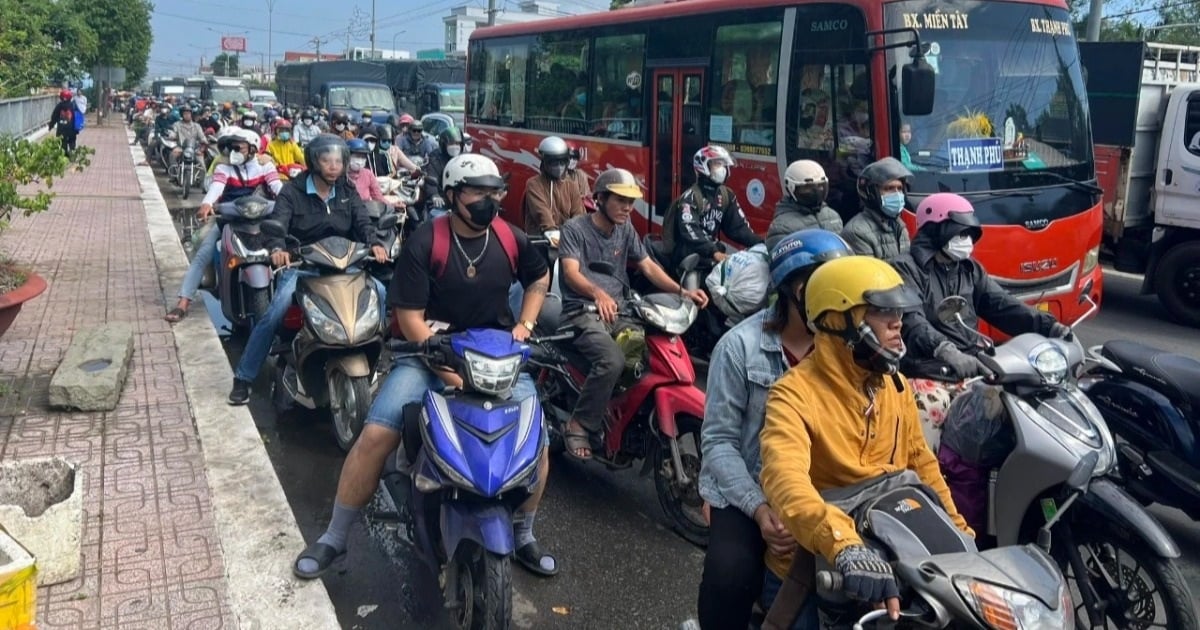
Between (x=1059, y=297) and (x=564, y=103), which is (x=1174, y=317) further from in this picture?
(x=564, y=103)

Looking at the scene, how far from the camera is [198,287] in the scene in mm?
8344

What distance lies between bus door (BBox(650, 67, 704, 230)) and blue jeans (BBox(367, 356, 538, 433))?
227 inches

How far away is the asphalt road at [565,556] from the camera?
4.12 meters

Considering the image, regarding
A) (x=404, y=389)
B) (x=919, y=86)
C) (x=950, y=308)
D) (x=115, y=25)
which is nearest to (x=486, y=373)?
(x=404, y=389)

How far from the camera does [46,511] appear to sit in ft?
12.7

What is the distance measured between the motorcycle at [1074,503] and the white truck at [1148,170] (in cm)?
712

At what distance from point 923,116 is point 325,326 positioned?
14.9 ft

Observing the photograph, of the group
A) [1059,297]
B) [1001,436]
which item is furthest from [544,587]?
[1059,297]

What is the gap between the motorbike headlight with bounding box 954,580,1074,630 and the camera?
7.21 feet

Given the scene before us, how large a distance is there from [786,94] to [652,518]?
4555 mm

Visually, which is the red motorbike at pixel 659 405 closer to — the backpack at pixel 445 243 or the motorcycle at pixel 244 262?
the backpack at pixel 445 243

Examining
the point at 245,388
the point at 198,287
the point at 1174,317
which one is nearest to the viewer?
the point at 245,388

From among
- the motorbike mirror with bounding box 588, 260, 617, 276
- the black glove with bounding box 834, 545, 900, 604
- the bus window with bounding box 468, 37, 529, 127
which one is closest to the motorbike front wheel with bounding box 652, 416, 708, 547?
the motorbike mirror with bounding box 588, 260, 617, 276

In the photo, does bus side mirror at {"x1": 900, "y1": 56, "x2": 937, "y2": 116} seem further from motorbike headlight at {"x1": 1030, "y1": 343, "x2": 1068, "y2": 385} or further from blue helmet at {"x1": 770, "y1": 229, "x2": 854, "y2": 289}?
blue helmet at {"x1": 770, "y1": 229, "x2": 854, "y2": 289}
